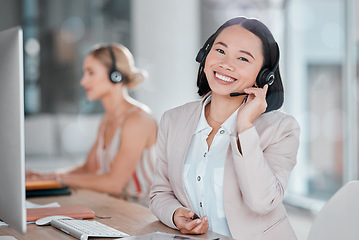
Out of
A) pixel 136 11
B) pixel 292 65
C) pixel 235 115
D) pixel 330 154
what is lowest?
pixel 330 154

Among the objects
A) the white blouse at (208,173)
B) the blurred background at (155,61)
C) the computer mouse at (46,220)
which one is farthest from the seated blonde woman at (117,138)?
the blurred background at (155,61)

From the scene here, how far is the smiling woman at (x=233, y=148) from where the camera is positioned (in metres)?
1.61

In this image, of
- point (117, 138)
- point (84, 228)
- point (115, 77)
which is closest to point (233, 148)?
point (84, 228)

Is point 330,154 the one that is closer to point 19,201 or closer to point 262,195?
point 262,195

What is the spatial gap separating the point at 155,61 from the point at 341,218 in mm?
4510

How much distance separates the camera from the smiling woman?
1.61 meters

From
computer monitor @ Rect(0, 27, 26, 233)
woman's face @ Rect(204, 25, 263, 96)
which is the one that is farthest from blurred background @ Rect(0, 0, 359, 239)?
computer monitor @ Rect(0, 27, 26, 233)

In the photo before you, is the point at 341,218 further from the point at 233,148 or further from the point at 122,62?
the point at 122,62

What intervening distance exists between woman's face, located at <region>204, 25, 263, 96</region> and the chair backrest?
455 millimetres

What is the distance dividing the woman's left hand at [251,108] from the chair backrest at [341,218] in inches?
13.4

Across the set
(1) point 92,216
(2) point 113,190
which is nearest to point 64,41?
(2) point 113,190

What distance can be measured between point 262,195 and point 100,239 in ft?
1.59

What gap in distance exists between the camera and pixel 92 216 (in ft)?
6.09

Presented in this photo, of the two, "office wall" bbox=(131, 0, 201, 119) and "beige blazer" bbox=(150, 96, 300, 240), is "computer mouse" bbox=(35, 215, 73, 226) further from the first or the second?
"office wall" bbox=(131, 0, 201, 119)
